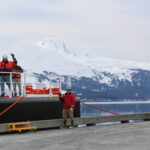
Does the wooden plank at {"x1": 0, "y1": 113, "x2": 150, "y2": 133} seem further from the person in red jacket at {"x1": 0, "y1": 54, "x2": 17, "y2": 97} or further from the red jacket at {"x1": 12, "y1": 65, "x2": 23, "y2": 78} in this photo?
the red jacket at {"x1": 12, "y1": 65, "x2": 23, "y2": 78}

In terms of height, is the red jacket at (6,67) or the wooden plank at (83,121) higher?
the red jacket at (6,67)

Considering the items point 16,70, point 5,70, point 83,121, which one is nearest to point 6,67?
point 5,70

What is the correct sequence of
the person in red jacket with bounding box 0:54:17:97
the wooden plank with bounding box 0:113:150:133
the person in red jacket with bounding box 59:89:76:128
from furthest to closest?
the person in red jacket with bounding box 0:54:17:97
the person in red jacket with bounding box 59:89:76:128
the wooden plank with bounding box 0:113:150:133

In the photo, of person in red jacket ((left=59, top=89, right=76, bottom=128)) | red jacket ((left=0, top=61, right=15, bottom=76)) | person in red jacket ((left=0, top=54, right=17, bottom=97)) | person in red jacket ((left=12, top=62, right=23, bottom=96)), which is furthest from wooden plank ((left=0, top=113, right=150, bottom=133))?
red jacket ((left=0, top=61, right=15, bottom=76))

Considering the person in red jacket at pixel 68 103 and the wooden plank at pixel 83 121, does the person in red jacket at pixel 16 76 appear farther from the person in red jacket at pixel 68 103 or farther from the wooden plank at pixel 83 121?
the wooden plank at pixel 83 121

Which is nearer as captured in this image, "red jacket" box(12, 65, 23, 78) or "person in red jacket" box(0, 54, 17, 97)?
"person in red jacket" box(0, 54, 17, 97)

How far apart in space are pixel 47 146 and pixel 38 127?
5.54 metres

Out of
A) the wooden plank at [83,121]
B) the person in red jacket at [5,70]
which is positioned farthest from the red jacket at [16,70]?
the wooden plank at [83,121]

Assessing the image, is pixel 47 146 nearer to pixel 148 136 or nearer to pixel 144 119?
pixel 148 136

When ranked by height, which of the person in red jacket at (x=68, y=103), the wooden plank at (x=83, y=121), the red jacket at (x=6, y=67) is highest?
the red jacket at (x=6, y=67)

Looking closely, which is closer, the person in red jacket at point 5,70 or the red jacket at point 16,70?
the person in red jacket at point 5,70

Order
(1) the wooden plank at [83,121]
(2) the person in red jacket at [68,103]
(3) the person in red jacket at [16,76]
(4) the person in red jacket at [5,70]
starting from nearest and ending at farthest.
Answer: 1. (1) the wooden plank at [83,121]
2. (2) the person in red jacket at [68,103]
3. (4) the person in red jacket at [5,70]
4. (3) the person in red jacket at [16,76]

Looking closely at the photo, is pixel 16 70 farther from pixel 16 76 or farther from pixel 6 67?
pixel 6 67

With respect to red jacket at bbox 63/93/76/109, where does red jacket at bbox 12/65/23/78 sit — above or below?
above
